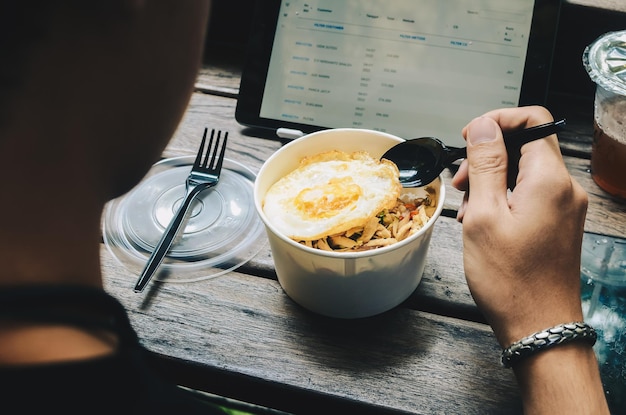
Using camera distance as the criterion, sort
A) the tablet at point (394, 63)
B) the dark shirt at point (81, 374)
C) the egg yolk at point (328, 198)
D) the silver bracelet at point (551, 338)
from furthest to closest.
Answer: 1. the tablet at point (394, 63)
2. the egg yolk at point (328, 198)
3. the silver bracelet at point (551, 338)
4. the dark shirt at point (81, 374)

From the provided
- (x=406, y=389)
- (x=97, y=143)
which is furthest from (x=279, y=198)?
(x=97, y=143)

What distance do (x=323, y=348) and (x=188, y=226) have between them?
0.32 meters

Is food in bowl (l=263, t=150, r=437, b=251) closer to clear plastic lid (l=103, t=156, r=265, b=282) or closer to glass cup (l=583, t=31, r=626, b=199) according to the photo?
clear plastic lid (l=103, t=156, r=265, b=282)

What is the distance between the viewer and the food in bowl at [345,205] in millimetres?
789

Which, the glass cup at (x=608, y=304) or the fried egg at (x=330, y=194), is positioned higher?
the fried egg at (x=330, y=194)

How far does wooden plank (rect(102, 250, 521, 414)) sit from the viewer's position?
2.49 feet

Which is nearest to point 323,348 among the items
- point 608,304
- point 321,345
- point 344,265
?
point 321,345

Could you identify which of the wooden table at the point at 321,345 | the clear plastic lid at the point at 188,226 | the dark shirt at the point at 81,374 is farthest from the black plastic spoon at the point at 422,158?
the dark shirt at the point at 81,374

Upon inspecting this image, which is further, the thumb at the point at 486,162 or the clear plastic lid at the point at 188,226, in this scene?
the clear plastic lid at the point at 188,226

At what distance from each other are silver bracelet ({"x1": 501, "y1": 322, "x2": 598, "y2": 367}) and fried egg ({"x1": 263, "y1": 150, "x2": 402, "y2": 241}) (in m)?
0.25

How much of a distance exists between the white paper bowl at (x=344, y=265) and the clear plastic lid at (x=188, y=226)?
0.40 feet

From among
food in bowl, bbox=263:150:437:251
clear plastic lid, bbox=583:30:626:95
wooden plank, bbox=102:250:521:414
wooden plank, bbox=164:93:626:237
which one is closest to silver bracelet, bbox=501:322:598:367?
wooden plank, bbox=102:250:521:414

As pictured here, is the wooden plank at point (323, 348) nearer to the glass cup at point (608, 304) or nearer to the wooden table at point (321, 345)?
the wooden table at point (321, 345)

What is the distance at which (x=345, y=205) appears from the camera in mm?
812
